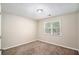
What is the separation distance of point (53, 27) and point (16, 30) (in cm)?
70

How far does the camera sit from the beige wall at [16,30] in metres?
1.57

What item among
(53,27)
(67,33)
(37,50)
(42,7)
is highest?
(42,7)

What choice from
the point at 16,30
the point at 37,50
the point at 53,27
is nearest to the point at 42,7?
the point at 53,27

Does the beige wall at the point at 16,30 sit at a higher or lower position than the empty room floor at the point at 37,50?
higher

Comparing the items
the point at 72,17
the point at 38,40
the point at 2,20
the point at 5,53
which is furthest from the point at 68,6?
the point at 5,53

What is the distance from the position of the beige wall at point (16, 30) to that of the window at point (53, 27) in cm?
25

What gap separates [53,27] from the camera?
1.61 m

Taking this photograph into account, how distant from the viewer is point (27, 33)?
5.34 ft

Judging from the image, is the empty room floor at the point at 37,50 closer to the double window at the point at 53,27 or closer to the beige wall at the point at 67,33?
the beige wall at the point at 67,33

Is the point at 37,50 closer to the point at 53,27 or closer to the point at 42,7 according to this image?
the point at 53,27

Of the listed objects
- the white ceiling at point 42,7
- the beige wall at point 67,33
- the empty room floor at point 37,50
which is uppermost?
the white ceiling at point 42,7

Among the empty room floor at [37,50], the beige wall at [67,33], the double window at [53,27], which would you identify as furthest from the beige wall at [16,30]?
the beige wall at [67,33]

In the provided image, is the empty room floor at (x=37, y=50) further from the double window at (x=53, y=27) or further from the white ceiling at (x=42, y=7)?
the white ceiling at (x=42, y=7)

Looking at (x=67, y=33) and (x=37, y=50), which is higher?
(x=67, y=33)
